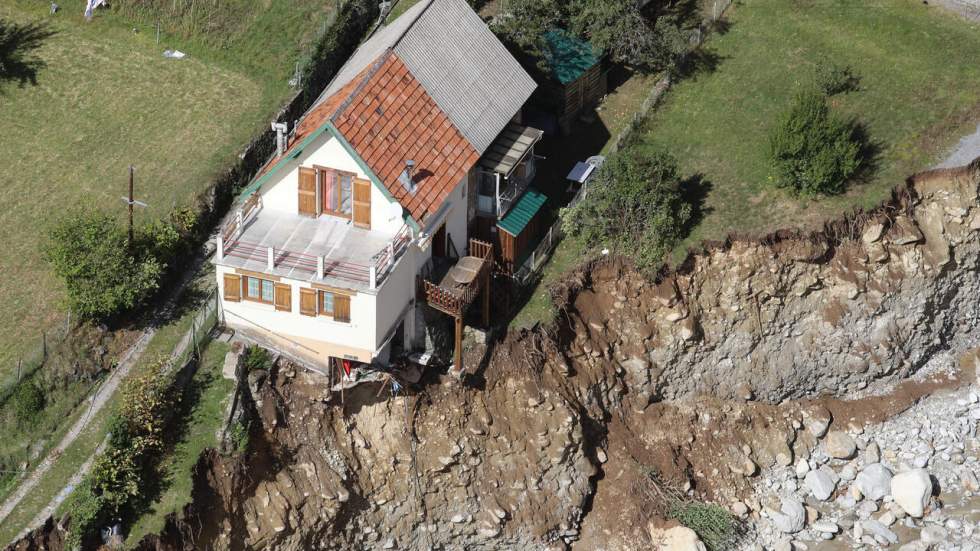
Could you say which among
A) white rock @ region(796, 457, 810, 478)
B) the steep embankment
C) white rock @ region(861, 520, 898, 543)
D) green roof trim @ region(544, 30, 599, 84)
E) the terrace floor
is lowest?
white rock @ region(861, 520, 898, 543)

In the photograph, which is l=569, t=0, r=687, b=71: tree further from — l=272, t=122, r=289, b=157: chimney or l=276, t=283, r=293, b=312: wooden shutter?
l=276, t=283, r=293, b=312: wooden shutter

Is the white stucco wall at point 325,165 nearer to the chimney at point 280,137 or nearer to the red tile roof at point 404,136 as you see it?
the red tile roof at point 404,136

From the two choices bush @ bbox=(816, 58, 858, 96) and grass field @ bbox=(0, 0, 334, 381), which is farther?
bush @ bbox=(816, 58, 858, 96)

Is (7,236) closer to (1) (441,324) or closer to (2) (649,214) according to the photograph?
(1) (441,324)

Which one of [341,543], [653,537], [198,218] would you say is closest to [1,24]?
[198,218]

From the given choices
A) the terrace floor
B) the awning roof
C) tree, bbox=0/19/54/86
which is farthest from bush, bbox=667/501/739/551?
tree, bbox=0/19/54/86

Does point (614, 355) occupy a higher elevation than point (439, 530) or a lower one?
higher
